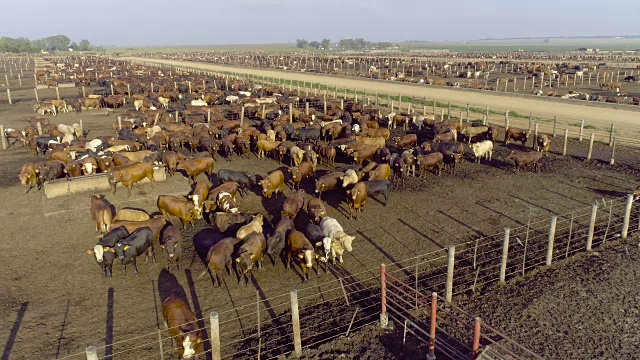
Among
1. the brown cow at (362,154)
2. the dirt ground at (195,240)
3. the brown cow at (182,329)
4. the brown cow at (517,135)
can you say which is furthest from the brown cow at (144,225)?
the brown cow at (517,135)

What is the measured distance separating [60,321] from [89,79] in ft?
183

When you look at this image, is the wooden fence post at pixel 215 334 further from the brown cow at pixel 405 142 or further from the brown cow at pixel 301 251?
the brown cow at pixel 405 142

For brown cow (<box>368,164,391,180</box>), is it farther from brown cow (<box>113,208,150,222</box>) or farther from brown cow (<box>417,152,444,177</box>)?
brown cow (<box>113,208,150,222</box>)

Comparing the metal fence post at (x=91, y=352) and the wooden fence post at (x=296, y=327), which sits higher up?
the metal fence post at (x=91, y=352)

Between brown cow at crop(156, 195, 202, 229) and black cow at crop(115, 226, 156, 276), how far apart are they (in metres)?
1.93

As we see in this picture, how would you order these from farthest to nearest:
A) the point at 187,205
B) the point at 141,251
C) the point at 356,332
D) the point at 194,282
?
the point at 187,205, the point at 141,251, the point at 194,282, the point at 356,332

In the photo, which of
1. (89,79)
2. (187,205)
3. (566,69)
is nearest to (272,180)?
(187,205)

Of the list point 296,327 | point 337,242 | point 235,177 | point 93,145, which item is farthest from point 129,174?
point 296,327

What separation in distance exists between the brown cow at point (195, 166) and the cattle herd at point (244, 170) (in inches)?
1.5

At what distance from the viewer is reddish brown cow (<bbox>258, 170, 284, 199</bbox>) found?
15.6 metres

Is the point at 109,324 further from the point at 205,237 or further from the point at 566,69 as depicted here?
the point at 566,69

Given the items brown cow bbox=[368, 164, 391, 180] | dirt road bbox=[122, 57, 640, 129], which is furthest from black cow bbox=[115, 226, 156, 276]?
dirt road bbox=[122, 57, 640, 129]

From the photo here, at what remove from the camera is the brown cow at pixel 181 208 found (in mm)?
13586

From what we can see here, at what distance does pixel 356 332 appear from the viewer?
849 cm
